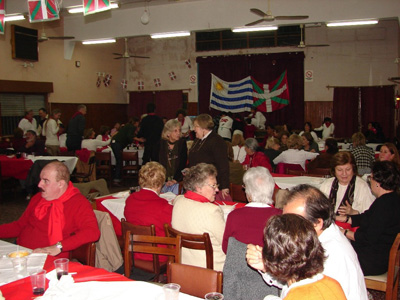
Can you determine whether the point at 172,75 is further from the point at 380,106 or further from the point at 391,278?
the point at 391,278

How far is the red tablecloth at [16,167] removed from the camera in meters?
7.38

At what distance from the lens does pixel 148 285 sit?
2.08 meters

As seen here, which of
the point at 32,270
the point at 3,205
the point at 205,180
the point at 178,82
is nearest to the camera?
the point at 32,270

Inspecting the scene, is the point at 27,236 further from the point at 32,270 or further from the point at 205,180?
the point at 205,180

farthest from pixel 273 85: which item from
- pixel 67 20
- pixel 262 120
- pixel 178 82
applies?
pixel 67 20

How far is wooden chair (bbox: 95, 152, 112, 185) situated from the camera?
8.54 meters

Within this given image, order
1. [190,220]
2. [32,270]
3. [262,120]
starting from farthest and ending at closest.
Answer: [262,120], [190,220], [32,270]

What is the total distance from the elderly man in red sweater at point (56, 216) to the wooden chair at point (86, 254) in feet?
0.24

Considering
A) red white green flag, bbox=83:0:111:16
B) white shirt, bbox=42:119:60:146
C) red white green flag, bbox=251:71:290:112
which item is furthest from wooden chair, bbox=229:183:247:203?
red white green flag, bbox=251:71:290:112

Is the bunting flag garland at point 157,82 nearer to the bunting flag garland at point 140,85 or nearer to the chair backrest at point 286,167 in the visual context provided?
the bunting flag garland at point 140,85

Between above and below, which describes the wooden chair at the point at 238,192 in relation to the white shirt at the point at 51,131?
below

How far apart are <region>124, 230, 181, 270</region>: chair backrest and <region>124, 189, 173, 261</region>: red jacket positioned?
0.45 meters

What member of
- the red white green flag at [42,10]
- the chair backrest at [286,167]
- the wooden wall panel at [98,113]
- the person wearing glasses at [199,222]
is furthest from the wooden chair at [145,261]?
the wooden wall panel at [98,113]

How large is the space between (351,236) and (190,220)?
1.21 meters
